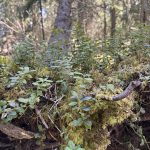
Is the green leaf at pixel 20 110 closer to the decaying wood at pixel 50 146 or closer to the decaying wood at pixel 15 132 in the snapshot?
the decaying wood at pixel 15 132

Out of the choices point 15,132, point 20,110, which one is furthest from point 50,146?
point 20,110

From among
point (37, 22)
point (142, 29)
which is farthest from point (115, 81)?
point (37, 22)

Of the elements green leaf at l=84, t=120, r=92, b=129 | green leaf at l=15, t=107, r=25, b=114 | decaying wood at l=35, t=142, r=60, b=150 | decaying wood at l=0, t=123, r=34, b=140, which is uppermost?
green leaf at l=15, t=107, r=25, b=114

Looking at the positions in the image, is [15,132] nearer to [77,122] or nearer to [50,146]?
[50,146]

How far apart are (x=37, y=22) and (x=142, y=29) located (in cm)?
1238

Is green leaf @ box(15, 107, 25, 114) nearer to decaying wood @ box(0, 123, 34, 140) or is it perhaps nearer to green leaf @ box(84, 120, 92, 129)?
decaying wood @ box(0, 123, 34, 140)

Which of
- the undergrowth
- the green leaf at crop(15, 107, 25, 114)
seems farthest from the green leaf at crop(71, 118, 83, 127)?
the green leaf at crop(15, 107, 25, 114)

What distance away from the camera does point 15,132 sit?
189 cm

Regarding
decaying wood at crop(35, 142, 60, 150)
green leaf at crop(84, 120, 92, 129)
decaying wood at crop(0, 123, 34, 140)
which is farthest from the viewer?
decaying wood at crop(35, 142, 60, 150)

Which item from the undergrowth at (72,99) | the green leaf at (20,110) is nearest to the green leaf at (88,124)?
the undergrowth at (72,99)

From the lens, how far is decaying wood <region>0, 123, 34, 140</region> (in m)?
1.88

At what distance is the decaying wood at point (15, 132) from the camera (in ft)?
6.17

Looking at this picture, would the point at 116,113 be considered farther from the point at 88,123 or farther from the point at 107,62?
the point at 107,62

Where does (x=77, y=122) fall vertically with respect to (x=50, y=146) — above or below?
above
